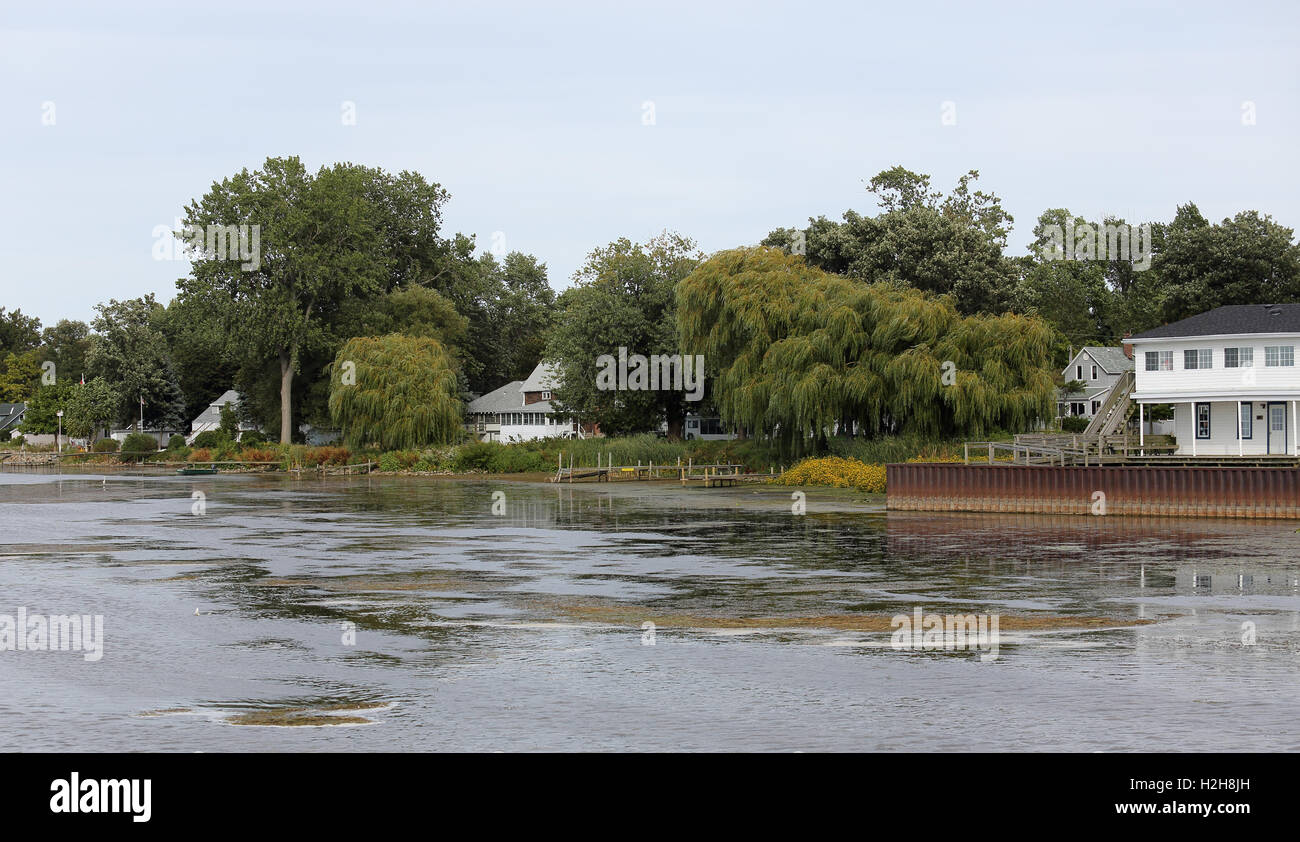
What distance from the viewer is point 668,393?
87.1 meters

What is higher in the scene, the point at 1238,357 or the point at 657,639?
the point at 1238,357

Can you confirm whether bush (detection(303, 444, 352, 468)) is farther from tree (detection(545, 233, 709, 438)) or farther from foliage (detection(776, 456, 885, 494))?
foliage (detection(776, 456, 885, 494))

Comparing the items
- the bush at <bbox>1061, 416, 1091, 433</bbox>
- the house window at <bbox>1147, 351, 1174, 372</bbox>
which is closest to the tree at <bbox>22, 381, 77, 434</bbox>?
the bush at <bbox>1061, 416, 1091, 433</bbox>

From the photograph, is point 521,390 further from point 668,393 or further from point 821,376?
point 821,376

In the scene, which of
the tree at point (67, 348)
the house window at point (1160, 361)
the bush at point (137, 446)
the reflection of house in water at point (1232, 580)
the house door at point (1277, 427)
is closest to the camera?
the reflection of house in water at point (1232, 580)

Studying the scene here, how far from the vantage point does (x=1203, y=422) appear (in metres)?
62.1

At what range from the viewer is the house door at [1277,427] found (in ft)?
197

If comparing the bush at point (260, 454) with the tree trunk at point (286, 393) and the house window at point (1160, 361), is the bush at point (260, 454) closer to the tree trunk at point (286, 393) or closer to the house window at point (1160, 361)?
the tree trunk at point (286, 393)

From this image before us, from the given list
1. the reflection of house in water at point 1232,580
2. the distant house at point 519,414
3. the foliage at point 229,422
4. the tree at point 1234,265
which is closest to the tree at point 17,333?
the foliage at point 229,422

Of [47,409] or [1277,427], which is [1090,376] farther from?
[47,409]

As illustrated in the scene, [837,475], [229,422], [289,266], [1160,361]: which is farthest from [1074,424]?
[229,422]

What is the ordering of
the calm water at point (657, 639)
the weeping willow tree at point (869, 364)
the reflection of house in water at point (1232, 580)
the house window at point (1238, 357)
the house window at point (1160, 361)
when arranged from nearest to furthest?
the calm water at point (657, 639)
the reflection of house in water at point (1232, 580)
the house window at point (1238, 357)
the house window at point (1160, 361)
the weeping willow tree at point (869, 364)

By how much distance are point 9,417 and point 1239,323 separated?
152m

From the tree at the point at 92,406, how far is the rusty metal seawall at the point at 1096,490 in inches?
4231
